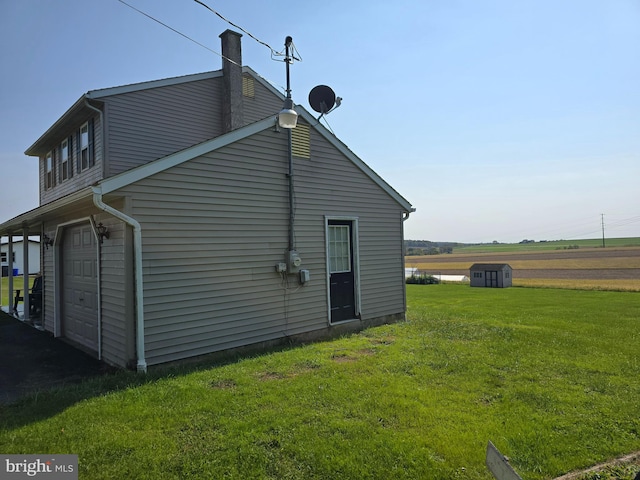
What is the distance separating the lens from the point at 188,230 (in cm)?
635

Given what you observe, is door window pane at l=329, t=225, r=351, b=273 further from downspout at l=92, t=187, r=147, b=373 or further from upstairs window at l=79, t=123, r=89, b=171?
upstairs window at l=79, t=123, r=89, b=171

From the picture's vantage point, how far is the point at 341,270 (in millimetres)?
8875

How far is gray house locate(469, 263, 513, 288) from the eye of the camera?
2254 centimetres

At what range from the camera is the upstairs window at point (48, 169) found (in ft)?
39.1

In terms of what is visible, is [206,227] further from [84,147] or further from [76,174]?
[76,174]

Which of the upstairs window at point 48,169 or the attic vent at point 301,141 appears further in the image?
the upstairs window at point 48,169

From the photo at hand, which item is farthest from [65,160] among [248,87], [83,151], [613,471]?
[613,471]

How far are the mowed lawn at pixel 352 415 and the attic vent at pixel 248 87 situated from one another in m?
7.91

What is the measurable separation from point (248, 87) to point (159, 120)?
9.28ft

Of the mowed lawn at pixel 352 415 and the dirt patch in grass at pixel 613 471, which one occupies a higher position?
the mowed lawn at pixel 352 415

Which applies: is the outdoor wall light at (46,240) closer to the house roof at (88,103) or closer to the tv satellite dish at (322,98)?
the house roof at (88,103)

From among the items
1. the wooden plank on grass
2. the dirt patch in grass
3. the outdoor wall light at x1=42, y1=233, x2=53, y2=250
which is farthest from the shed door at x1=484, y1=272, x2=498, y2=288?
the wooden plank on grass

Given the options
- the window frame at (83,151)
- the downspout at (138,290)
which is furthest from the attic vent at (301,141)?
the window frame at (83,151)

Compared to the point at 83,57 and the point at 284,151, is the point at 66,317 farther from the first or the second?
the point at 284,151
